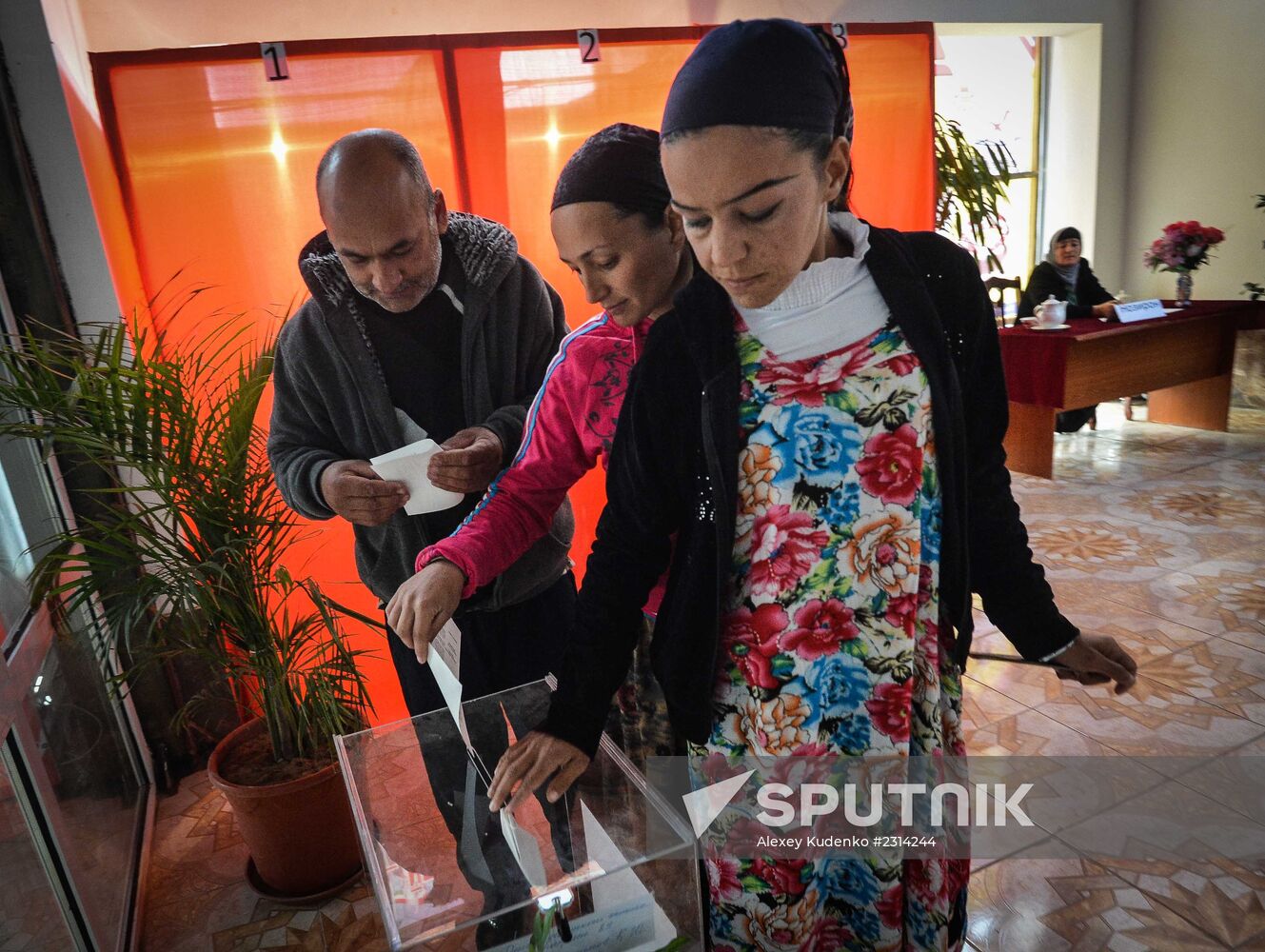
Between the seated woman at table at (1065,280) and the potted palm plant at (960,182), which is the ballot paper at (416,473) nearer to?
the potted palm plant at (960,182)

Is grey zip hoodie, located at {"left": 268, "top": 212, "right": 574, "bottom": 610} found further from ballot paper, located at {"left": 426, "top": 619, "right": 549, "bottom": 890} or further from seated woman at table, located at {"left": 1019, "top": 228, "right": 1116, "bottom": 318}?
seated woman at table, located at {"left": 1019, "top": 228, "right": 1116, "bottom": 318}

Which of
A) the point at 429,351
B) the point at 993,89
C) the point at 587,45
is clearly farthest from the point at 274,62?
the point at 993,89

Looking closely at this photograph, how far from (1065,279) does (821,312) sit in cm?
523

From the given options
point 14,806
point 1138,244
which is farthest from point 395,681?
point 1138,244

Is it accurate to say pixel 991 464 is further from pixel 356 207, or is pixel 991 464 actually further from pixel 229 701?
pixel 229 701

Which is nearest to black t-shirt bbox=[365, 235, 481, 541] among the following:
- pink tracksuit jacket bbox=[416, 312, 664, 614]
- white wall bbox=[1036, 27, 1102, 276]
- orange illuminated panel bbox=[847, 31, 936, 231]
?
pink tracksuit jacket bbox=[416, 312, 664, 614]

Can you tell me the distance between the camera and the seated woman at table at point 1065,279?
17.3 feet

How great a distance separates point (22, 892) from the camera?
145 centimetres

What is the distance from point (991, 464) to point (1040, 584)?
18cm

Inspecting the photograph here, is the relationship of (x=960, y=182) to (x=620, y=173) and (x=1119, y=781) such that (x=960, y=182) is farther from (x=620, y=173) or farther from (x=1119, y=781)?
(x=620, y=173)

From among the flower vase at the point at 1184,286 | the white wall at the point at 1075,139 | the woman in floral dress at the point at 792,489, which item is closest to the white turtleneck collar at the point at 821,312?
the woman in floral dress at the point at 792,489

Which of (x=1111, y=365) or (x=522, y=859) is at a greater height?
(x=522, y=859)

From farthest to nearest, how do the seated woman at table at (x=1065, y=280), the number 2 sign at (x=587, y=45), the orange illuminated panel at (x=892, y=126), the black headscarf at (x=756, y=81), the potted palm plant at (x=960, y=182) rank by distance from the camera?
the seated woman at table at (x=1065, y=280) < the potted palm plant at (x=960, y=182) < the orange illuminated panel at (x=892, y=126) < the number 2 sign at (x=587, y=45) < the black headscarf at (x=756, y=81)

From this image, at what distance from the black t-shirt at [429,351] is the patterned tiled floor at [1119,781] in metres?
1.27
